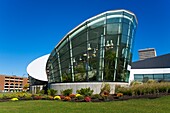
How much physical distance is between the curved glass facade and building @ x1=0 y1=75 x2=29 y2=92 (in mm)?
110807

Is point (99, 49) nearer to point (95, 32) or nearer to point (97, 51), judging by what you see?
point (97, 51)

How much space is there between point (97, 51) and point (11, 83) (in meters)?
126

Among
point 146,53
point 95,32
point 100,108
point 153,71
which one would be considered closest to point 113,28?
point 95,32

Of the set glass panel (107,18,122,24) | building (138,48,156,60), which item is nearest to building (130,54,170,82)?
glass panel (107,18,122,24)

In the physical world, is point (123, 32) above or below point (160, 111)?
above

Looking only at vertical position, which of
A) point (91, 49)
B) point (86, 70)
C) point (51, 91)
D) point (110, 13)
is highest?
point (110, 13)

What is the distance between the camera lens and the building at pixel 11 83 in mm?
130250

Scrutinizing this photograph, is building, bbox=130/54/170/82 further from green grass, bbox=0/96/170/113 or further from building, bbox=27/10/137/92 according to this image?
green grass, bbox=0/96/170/113

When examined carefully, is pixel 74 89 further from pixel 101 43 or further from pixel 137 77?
pixel 137 77

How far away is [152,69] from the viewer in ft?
148

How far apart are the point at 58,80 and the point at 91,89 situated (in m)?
6.42

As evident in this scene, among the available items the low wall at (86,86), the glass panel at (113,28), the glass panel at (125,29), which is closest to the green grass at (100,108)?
the low wall at (86,86)

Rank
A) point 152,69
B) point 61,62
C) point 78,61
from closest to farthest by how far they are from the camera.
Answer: point 78,61 < point 61,62 < point 152,69

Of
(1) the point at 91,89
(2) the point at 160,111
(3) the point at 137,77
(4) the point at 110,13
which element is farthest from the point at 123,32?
(3) the point at 137,77
